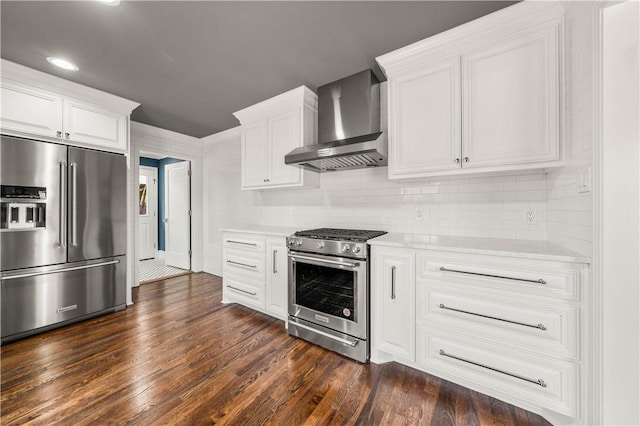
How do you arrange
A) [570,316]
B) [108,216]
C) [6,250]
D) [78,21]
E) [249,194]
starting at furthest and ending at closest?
1. [249,194]
2. [108,216]
3. [6,250]
4. [78,21]
5. [570,316]

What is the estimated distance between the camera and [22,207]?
2.42 metres

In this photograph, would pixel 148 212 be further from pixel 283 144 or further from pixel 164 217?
pixel 283 144

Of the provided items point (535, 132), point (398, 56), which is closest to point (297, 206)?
point (398, 56)

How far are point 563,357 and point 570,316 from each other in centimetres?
23

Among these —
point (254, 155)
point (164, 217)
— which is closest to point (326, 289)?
point (254, 155)

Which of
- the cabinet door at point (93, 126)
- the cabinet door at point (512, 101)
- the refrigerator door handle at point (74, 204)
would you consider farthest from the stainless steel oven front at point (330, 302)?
the cabinet door at point (93, 126)

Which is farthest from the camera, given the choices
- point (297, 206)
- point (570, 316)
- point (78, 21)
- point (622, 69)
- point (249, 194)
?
point (249, 194)

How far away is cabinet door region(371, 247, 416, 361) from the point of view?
1.91 m

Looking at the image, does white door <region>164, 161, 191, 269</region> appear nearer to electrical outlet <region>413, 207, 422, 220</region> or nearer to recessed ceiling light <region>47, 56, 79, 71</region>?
recessed ceiling light <region>47, 56, 79, 71</region>

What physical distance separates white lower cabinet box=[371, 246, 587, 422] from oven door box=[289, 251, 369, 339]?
129mm

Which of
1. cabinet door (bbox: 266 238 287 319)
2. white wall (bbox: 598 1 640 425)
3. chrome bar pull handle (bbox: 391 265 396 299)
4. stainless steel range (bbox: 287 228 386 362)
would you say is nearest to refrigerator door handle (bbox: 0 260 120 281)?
cabinet door (bbox: 266 238 287 319)

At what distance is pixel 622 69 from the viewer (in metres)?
1.17

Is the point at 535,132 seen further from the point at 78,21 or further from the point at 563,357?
the point at 78,21

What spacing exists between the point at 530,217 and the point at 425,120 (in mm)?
1101
